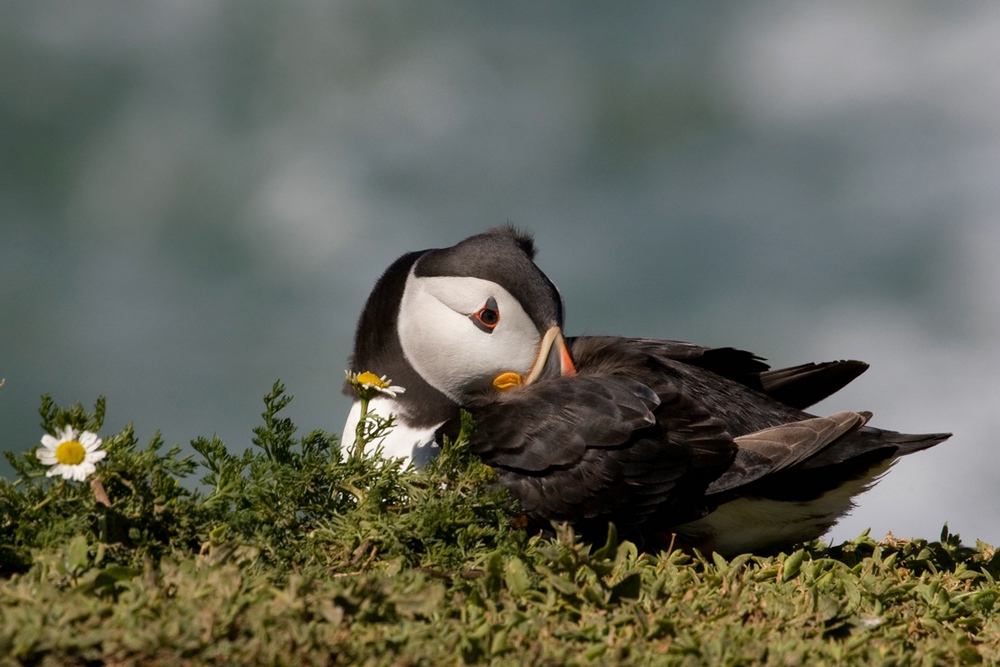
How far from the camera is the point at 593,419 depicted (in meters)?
3.90

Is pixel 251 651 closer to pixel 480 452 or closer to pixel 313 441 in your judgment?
pixel 313 441

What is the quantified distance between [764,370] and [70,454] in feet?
10.5

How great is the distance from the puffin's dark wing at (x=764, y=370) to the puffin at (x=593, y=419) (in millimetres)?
13

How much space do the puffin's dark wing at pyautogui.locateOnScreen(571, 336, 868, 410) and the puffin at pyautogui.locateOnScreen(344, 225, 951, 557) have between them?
1 centimetres

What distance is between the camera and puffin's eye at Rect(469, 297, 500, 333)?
14.2 feet

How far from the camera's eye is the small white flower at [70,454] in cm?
A: 301

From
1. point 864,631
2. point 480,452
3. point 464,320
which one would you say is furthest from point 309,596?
point 464,320

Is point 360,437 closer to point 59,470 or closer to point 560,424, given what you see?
point 560,424

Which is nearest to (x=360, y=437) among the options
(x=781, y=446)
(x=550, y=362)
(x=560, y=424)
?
(x=560, y=424)

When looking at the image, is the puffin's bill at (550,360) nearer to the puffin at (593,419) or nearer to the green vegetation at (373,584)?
the puffin at (593,419)

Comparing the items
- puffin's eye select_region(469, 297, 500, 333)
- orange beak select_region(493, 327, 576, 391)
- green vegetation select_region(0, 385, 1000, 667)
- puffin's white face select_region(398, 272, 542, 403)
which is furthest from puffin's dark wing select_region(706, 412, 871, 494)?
puffin's eye select_region(469, 297, 500, 333)

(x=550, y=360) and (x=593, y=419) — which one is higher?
Result: (x=550, y=360)

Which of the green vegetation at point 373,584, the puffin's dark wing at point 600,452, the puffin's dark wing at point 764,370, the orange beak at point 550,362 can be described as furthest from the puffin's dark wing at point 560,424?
the puffin's dark wing at point 764,370

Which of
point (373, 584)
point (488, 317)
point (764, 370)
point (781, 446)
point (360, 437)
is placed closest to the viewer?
point (373, 584)
